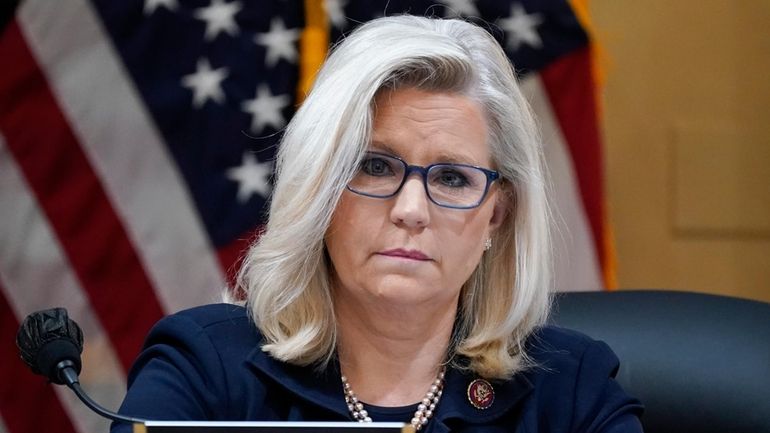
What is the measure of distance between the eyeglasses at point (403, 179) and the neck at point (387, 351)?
205 mm

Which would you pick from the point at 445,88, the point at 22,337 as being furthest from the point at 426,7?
the point at 22,337

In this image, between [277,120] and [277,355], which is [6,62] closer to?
[277,120]

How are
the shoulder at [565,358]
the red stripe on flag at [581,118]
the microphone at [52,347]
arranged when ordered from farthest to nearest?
the red stripe on flag at [581,118] → the shoulder at [565,358] → the microphone at [52,347]

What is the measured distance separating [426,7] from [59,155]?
111 centimetres

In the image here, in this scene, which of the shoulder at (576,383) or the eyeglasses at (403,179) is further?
the shoulder at (576,383)

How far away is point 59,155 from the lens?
3.13 m

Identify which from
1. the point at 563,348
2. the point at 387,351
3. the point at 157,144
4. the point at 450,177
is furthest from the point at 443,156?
the point at 157,144

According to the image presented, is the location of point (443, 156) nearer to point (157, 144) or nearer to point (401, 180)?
point (401, 180)

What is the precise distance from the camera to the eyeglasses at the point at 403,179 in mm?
1856

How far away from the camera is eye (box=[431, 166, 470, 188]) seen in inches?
74.1

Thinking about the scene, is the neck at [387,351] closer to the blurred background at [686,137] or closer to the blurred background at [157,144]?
the blurred background at [157,144]

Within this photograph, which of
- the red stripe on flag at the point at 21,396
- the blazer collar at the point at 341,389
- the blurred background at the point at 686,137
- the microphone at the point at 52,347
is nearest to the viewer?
the microphone at the point at 52,347

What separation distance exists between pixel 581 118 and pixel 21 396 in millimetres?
1807

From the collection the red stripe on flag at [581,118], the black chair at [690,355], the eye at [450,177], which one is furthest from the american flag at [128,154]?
the eye at [450,177]
